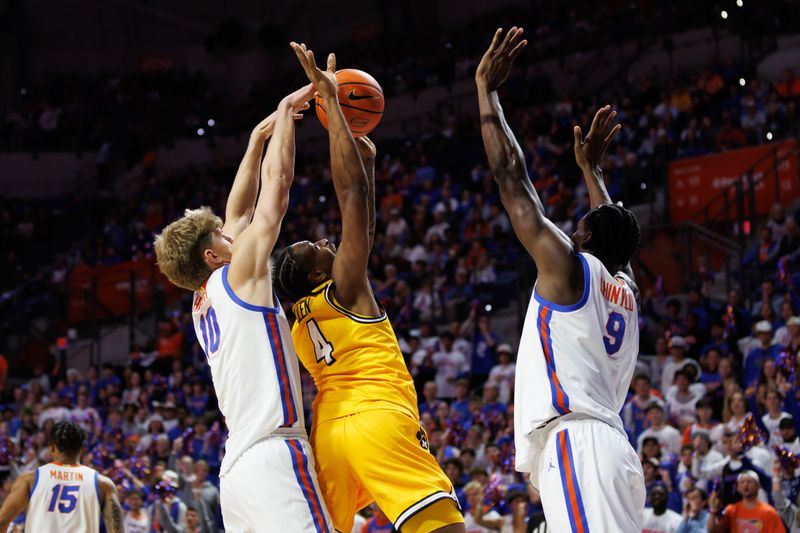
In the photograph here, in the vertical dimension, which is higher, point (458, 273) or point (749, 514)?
point (458, 273)

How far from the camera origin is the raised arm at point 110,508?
23.8 feet

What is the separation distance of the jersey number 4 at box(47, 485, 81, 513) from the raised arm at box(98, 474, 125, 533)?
0.57ft

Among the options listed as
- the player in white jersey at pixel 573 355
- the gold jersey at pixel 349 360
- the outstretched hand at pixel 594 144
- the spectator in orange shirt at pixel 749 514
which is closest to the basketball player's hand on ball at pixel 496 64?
the player in white jersey at pixel 573 355

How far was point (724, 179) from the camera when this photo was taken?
49.6 feet

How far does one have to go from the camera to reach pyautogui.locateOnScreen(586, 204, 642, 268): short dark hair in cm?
469

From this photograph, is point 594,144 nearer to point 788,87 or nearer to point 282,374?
point 282,374

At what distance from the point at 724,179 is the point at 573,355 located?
11378mm

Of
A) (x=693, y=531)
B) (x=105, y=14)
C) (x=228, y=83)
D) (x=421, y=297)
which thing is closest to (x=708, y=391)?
(x=693, y=531)

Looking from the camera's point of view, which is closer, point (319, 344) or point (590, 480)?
point (590, 480)

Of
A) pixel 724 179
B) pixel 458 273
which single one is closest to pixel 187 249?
pixel 458 273

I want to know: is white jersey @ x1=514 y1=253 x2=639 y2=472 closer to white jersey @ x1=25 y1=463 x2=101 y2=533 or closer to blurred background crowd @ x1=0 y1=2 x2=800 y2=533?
blurred background crowd @ x1=0 y1=2 x2=800 y2=533

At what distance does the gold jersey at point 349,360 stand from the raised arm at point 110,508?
2.85 metres

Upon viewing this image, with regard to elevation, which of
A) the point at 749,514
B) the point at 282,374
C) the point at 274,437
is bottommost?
the point at 749,514

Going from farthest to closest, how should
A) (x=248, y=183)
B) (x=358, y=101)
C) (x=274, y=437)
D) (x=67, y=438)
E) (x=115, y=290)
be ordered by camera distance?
(x=115, y=290)
(x=67, y=438)
(x=358, y=101)
(x=248, y=183)
(x=274, y=437)
